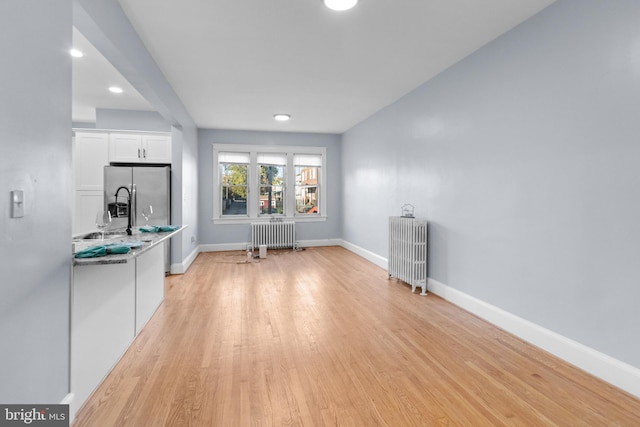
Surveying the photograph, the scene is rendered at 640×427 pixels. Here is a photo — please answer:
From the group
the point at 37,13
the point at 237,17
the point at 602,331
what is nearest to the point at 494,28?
the point at 237,17

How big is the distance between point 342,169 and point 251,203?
7.84ft

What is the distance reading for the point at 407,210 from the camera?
4.71 m

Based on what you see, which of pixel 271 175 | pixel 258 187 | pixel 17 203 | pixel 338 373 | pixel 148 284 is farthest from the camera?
pixel 271 175

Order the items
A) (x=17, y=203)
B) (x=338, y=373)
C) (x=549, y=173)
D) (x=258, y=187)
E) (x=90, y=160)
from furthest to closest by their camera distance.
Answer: (x=258, y=187), (x=90, y=160), (x=549, y=173), (x=338, y=373), (x=17, y=203)

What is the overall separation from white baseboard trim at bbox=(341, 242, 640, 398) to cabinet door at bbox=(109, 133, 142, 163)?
5.28m

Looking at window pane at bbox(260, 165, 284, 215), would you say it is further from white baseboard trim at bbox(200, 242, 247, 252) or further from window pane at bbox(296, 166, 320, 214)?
white baseboard trim at bbox(200, 242, 247, 252)

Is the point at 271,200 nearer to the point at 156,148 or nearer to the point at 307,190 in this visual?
the point at 307,190

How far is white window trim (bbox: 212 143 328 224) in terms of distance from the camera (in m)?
7.16

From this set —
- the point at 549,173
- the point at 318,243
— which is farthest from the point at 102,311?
the point at 318,243

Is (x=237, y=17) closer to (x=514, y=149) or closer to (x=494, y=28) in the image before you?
(x=494, y=28)

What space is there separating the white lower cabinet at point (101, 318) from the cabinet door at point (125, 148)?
9.67ft

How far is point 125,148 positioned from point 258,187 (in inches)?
114

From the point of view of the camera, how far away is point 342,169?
772cm

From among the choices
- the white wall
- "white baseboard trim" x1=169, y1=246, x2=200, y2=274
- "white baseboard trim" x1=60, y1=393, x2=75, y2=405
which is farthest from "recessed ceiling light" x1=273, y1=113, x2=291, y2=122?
"white baseboard trim" x1=60, y1=393, x2=75, y2=405
